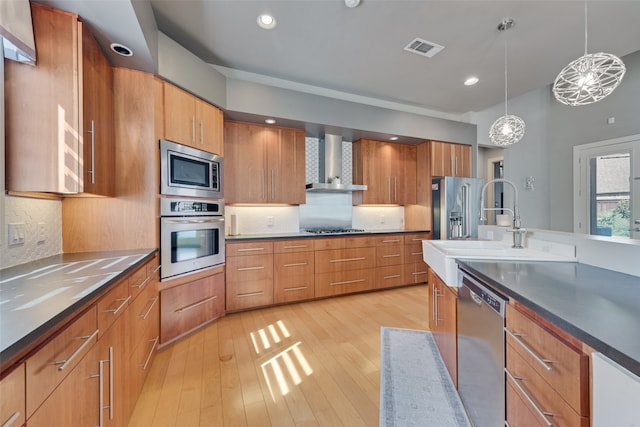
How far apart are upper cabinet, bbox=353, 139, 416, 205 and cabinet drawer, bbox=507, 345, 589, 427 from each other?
3.05 metres

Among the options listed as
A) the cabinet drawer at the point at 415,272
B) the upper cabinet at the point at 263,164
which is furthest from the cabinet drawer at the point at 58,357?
the cabinet drawer at the point at 415,272

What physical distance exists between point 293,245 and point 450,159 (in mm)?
2934

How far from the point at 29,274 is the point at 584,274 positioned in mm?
2598

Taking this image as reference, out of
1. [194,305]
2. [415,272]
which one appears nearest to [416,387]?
[194,305]

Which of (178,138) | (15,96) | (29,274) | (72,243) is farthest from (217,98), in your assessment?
(29,274)

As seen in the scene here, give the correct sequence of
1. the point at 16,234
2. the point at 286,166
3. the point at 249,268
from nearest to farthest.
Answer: the point at 16,234 → the point at 249,268 → the point at 286,166

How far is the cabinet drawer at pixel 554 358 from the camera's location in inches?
27.0

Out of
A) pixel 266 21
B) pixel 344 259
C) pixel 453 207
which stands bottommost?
pixel 344 259

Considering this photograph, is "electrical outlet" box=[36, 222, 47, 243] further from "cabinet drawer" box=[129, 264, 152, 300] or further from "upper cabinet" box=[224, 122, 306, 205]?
"upper cabinet" box=[224, 122, 306, 205]

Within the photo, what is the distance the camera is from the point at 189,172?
2.40 metres

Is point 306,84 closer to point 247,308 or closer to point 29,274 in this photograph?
point 247,308

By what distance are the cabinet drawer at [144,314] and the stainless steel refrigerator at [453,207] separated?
12.2ft

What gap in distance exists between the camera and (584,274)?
1.17 m

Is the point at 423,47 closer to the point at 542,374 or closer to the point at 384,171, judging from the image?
the point at 384,171
